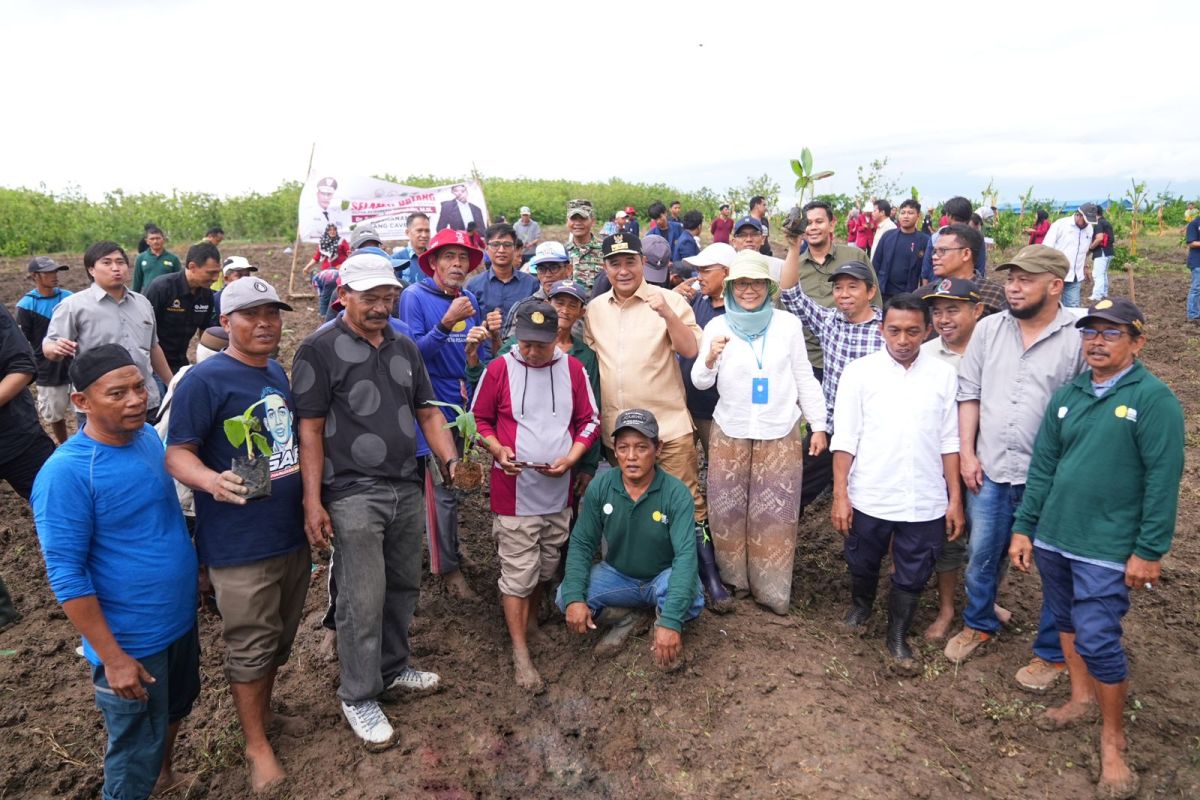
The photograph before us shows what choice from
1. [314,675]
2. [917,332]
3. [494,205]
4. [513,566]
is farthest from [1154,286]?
[494,205]

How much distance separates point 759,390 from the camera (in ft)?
14.3

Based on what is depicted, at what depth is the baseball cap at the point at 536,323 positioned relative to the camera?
3.95 m

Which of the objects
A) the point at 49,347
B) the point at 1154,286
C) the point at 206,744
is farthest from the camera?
the point at 1154,286

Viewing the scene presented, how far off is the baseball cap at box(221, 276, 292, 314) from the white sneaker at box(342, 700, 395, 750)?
1916mm

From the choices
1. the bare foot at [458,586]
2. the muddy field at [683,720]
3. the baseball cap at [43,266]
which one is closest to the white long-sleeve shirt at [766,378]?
the muddy field at [683,720]

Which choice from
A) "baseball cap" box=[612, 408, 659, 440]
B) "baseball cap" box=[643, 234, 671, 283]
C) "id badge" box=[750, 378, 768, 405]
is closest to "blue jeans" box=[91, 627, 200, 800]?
"baseball cap" box=[612, 408, 659, 440]

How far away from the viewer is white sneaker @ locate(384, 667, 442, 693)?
157 inches

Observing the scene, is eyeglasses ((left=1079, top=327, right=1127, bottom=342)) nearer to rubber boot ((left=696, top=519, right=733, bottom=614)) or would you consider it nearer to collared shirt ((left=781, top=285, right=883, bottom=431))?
collared shirt ((left=781, top=285, right=883, bottom=431))

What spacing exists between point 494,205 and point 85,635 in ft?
93.4

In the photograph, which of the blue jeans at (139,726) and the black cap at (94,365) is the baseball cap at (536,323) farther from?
the blue jeans at (139,726)

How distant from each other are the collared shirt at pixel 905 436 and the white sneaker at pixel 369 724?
2.71m

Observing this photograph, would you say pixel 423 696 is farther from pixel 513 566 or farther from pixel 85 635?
pixel 85 635

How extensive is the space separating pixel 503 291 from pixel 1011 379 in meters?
3.23

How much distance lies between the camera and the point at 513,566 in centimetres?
420
